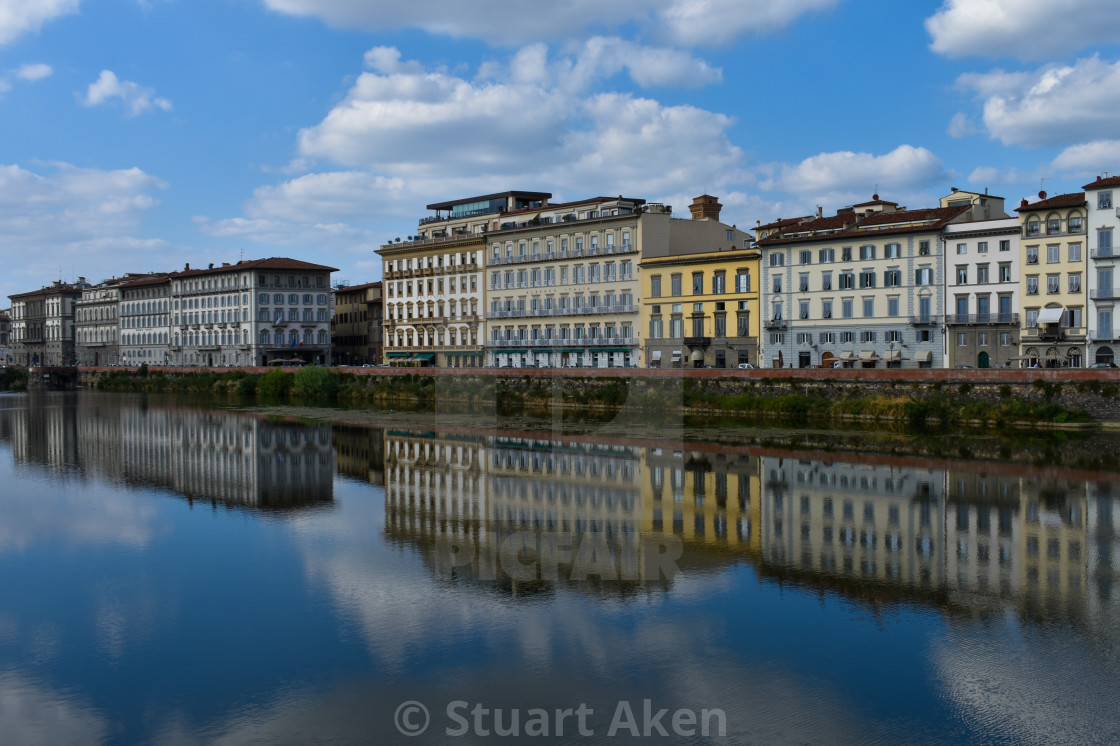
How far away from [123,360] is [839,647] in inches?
5214

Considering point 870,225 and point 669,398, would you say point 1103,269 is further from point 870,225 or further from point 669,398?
point 669,398

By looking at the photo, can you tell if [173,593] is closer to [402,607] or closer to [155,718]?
[402,607]

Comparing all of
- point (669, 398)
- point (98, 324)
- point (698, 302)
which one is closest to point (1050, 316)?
point (669, 398)

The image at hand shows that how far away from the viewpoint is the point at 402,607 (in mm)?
18094

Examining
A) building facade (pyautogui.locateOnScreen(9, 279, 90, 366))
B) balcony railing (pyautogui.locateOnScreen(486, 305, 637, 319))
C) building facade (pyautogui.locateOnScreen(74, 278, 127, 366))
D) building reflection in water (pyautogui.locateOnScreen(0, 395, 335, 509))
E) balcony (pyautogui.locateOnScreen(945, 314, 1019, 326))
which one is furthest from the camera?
building facade (pyautogui.locateOnScreen(9, 279, 90, 366))

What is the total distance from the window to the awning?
19.6 metres

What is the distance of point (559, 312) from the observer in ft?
274

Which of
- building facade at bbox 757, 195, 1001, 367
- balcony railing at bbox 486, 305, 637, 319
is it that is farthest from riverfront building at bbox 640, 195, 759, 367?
balcony railing at bbox 486, 305, 637, 319

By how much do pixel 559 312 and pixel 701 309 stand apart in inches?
591

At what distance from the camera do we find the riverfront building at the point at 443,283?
89875 millimetres

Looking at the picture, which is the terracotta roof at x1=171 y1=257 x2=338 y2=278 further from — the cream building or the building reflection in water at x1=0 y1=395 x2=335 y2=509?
the building reflection in water at x1=0 y1=395 x2=335 y2=509

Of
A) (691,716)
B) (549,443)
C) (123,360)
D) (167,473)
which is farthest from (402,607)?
(123,360)

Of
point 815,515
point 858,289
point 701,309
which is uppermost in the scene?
point 858,289

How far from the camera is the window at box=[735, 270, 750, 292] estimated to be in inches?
2749
